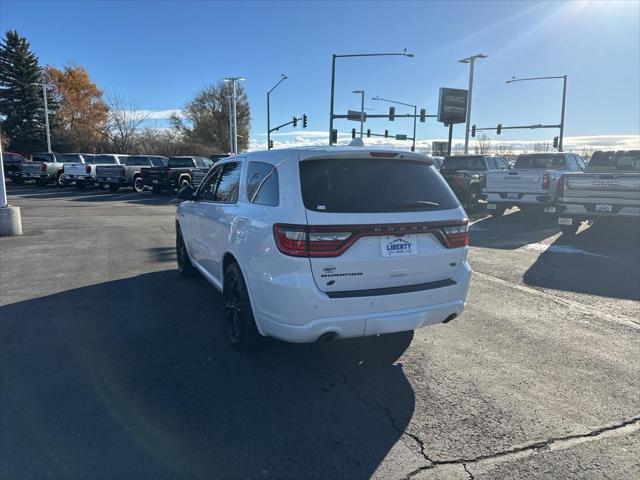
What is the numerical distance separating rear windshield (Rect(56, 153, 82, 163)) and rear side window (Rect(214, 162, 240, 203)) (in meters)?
27.9

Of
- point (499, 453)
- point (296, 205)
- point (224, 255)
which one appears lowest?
point (499, 453)

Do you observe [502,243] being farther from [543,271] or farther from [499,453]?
[499,453]

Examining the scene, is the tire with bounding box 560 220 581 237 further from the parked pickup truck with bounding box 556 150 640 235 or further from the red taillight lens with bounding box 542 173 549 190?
the red taillight lens with bounding box 542 173 549 190

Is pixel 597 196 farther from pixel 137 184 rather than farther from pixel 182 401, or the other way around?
pixel 137 184

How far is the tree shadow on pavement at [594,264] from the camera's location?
22.9ft

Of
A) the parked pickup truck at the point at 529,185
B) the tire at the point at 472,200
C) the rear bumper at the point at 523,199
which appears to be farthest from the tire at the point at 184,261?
the tire at the point at 472,200

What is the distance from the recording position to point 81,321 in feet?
16.8

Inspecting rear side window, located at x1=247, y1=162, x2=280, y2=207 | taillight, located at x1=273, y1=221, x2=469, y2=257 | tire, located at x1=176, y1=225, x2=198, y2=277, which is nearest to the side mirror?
tire, located at x1=176, y1=225, x2=198, y2=277

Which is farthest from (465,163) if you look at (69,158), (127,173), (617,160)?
(69,158)

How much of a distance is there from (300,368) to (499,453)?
1.75 meters

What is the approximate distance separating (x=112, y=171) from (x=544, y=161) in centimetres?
2132

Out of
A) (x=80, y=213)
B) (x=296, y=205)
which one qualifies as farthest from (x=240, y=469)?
(x=80, y=213)

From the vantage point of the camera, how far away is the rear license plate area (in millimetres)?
3629

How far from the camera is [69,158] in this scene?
29922mm
